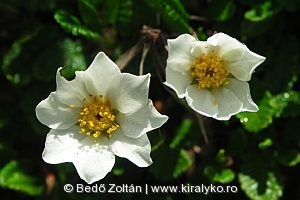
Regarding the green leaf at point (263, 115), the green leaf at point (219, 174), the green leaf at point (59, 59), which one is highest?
the green leaf at point (59, 59)

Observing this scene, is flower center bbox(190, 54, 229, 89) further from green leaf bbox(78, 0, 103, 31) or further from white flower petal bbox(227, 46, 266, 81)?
green leaf bbox(78, 0, 103, 31)

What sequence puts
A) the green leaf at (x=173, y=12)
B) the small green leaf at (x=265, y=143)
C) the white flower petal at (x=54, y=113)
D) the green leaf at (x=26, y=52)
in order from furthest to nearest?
the green leaf at (x=26, y=52) < the small green leaf at (x=265, y=143) < the green leaf at (x=173, y=12) < the white flower petal at (x=54, y=113)

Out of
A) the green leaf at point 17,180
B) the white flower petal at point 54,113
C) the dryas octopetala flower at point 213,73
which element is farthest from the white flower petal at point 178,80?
the green leaf at point 17,180

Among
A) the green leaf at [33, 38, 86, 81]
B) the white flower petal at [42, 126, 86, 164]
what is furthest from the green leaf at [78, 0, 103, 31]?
the white flower petal at [42, 126, 86, 164]

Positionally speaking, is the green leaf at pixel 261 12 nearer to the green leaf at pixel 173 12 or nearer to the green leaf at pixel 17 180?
the green leaf at pixel 173 12

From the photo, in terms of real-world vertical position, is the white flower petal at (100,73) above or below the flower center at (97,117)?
above

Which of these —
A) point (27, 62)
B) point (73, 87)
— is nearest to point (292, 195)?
point (73, 87)

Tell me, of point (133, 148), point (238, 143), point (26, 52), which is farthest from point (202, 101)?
point (26, 52)
